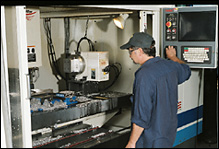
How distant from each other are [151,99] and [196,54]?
0.85 meters

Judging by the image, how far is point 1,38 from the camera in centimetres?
180

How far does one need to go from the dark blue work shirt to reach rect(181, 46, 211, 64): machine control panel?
54 cm

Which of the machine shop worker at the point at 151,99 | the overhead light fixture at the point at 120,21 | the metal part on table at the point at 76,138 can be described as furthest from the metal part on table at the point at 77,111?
the overhead light fixture at the point at 120,21

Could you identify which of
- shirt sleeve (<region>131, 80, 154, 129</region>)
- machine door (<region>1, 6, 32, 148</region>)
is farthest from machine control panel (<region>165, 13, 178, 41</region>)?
machine door (<region>1, 6, 32, 148</region>)

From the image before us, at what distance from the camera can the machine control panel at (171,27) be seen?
9.06 ft

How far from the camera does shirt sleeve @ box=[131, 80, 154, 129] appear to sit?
204 cm

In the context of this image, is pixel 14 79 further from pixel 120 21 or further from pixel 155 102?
pixel 120 21

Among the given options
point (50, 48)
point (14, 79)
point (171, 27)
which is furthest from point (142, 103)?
point (50, 48)

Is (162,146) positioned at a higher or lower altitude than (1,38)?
lower

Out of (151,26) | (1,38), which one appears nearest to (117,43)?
(151,26)

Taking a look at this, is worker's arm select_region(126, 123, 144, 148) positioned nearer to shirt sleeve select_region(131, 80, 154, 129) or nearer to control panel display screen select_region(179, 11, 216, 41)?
shirt sleeve select_region(131, 80, 154, 129)

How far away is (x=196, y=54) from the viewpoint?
2.73 m

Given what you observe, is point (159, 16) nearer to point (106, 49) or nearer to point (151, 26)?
point (151, 26)

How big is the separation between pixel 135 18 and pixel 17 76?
159 centimetres
